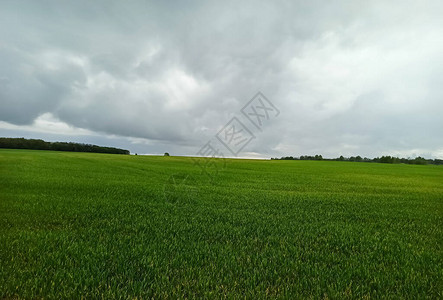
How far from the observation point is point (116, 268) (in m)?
4.40

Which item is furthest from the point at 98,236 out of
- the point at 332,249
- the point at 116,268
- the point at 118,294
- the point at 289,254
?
the point at 332,249

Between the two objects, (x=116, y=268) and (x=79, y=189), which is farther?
(x=79, y=189)

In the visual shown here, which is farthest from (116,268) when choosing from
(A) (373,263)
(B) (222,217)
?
(A) (373,263)

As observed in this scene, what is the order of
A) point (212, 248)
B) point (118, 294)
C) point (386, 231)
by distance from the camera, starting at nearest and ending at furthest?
1. point (118, 294)
2. point (212, 248)
3. point (386, 231)

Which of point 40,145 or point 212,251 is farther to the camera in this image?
point 40,145

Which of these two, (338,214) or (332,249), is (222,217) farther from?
(338,214)

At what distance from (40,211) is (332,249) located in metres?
9.62

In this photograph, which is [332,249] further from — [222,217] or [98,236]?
[98,236]

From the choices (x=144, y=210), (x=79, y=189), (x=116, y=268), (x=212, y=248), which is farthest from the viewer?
(x=79, y=189)

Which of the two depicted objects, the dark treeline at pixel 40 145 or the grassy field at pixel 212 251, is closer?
the grassy field at pixel 212 251

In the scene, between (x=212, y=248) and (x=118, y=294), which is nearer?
(x=118, y=294)

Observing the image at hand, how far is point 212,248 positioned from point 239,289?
159 centimetres

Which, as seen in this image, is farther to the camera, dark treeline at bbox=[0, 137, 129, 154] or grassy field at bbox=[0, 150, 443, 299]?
dark treeline at bbox=[0, 137, 129, 154]

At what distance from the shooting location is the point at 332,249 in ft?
18.7
